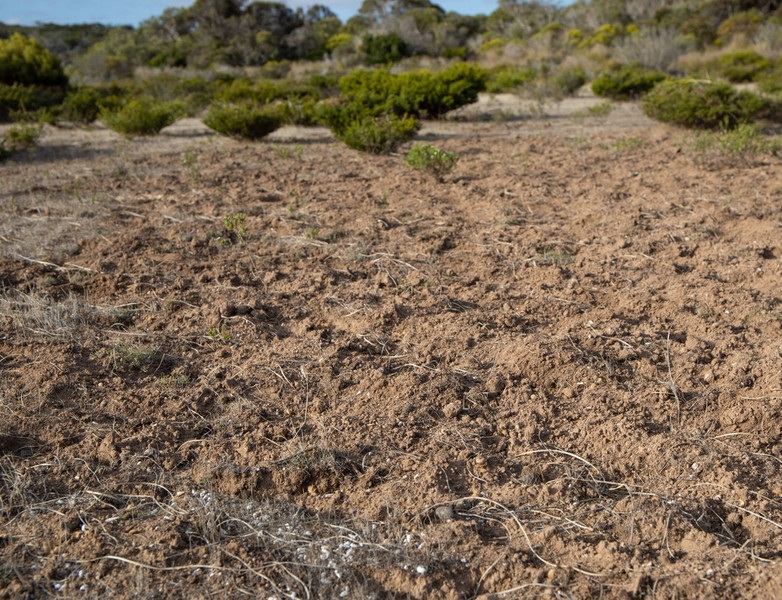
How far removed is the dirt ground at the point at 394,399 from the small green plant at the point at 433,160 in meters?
0.81

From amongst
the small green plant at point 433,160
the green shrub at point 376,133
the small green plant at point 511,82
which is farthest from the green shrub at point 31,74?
the small green plant at point 433,160

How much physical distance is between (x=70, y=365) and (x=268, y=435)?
110 cm

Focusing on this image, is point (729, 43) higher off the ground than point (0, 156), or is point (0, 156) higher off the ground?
point (729, 43)

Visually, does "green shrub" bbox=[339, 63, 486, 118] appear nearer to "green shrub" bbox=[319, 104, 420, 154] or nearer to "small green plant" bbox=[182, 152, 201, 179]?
"green shrub" bbox=[319, 104, 420, 154]

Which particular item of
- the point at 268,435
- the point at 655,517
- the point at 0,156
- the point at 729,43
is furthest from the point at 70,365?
the point at 729,43

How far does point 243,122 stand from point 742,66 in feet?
40.4

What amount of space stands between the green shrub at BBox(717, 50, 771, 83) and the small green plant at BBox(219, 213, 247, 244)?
13.2 metres

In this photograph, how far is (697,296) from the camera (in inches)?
161

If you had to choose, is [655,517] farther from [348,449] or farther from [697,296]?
[697,296]

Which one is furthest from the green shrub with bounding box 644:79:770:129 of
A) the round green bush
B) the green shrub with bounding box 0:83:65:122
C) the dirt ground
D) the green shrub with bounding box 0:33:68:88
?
the green shrub with bounding box 0:33:68:88

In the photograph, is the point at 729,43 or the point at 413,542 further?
the point at 729,43

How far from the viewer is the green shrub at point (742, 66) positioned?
15.2 m

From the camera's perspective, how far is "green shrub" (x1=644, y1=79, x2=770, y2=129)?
8.61 metres

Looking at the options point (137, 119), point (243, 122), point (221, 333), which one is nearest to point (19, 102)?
point (137, 119)
